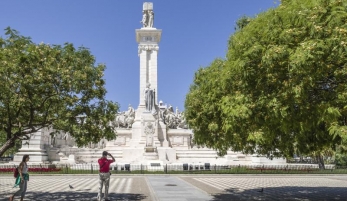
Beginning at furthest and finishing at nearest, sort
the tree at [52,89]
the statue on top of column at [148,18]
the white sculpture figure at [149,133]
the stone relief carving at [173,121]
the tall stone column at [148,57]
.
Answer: the statue on top of column at [148,18], the tall stone column at [148,57], the stone relief carving at [173,121], the white sculpture figure at [149,133], the tree at [52,89]

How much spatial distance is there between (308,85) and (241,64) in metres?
1.81

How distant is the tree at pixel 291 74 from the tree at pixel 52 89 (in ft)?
19.0

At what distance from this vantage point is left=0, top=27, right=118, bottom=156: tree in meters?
13.1

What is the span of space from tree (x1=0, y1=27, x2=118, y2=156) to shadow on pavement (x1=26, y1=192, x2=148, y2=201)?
2722mm

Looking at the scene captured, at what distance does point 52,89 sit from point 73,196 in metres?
5.44

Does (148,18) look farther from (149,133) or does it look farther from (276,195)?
(276,195)

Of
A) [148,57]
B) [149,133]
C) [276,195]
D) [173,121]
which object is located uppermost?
[148,57]

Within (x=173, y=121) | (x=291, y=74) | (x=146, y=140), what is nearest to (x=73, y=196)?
(x=291, y=74)

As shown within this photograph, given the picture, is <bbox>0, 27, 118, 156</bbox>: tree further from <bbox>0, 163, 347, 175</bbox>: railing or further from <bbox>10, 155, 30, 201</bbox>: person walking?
<bbox>0, 163, 347, 175</bbox>: railing

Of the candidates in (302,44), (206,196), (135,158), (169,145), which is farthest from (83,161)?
(302,44)

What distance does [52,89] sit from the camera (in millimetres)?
13688

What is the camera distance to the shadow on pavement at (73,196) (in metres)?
15.5

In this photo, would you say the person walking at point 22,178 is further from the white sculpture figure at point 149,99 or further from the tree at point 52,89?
the white sculpture figure at point 149,99

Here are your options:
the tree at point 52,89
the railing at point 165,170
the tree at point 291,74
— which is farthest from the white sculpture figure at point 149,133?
the tree at point 291,74
